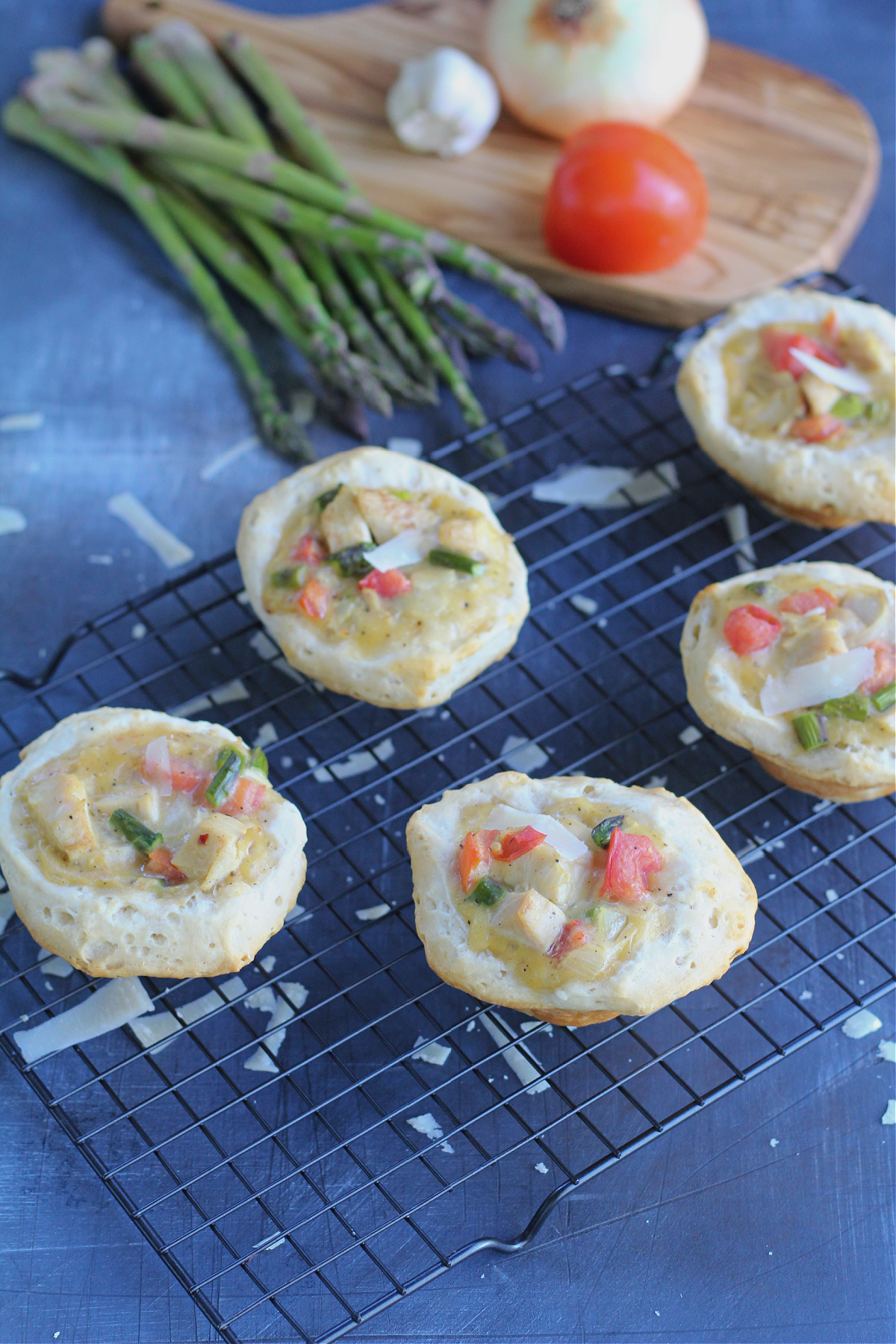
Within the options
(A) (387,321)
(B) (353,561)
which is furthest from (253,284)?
(B) (353,561)

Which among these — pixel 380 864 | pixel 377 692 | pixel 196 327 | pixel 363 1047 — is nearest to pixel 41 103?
pixel 196 327

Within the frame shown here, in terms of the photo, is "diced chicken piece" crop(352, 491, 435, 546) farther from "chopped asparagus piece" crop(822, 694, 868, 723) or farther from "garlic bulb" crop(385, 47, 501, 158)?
"garlic bulb" crop(385, 47, 501, 158)

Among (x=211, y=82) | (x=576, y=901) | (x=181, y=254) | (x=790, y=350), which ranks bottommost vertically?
(x=576, y=901)

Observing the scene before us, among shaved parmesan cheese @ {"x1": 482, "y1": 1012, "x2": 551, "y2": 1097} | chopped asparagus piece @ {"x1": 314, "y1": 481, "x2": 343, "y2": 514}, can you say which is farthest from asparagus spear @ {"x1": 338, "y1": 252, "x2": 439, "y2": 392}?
shaved parmesan cheese @ {"x1": 482, "y1": 1012, "x2": 551, "y2": 1097}

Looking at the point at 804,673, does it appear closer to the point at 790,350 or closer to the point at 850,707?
the point at 850,707

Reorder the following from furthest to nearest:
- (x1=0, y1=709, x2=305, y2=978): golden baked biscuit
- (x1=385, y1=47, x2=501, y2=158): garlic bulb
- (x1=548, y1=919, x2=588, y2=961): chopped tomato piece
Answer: (x1=385, y1=47, x2=501, y2=158): garlic bulb
(x1=0, y1=709, x2=305, y2=978): golden baked biscuit
(x1=548, y1=919, x2=588, y2=961): chopped tomato piece

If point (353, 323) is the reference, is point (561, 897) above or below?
below

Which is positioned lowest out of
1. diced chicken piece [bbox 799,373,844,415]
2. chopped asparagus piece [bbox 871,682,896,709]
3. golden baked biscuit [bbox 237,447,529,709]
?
chopped asparagus piece [bbox 871,682,896,709]

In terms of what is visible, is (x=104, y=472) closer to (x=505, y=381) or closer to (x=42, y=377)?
(x=42, y=377)
